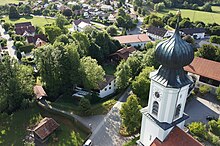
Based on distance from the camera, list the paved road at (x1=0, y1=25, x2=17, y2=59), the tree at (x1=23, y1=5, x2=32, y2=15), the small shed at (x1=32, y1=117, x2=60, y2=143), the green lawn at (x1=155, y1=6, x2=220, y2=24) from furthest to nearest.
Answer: the tree at (x1=23, y1=5, x2=32, y2=15) < the green lawn at (x1=155, y1=6, x2=220, y2=24) < the paved road at (x1=0, y1=25, x2=17, y2=59) < the small shed at (x1=32, y1=117, x2=60, y2=143)

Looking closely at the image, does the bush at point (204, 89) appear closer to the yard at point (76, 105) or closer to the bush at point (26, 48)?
the yard at point (76, 105)

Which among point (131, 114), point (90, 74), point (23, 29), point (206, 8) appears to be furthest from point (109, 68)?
point (206, 8)

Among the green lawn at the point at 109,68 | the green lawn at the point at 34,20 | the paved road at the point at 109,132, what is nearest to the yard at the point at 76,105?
the paved road at the point at 109,132

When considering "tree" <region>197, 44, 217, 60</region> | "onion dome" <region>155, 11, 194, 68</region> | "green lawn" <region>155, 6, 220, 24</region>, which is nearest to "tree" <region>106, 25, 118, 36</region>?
"tree" <region>197, 44, 217, 60</region>

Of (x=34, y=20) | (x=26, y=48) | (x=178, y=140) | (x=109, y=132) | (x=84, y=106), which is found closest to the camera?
(x=178, y=140)

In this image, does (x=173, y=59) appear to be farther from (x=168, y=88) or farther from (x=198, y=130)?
(x=198, y=130)

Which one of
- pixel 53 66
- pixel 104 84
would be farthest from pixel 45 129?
pixel 104 84

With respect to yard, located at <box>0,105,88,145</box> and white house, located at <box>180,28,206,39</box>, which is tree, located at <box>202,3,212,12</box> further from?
yard, located at <box>0,105,88,145</box>
